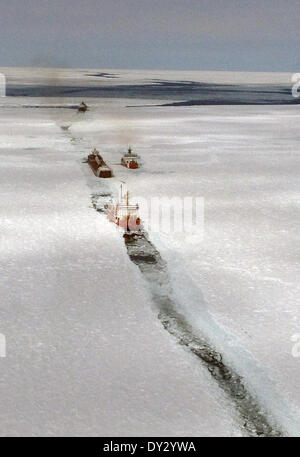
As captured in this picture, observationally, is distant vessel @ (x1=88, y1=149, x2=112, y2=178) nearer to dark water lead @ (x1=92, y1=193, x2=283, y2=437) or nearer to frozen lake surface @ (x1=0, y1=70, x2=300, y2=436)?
frozen lake surface @ (x1=0, y1=70, x2=300, y2=436)

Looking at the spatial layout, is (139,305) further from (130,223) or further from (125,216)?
(125,216)

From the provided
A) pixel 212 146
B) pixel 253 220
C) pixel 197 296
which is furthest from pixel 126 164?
pixel 197 296

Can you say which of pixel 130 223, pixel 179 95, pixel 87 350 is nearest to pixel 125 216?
pixel 130 223

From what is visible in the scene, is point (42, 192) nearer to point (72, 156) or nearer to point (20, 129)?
point (72, 156)

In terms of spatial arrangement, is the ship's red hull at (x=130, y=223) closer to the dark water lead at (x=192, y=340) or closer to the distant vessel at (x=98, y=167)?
the dark water lead at (x=192, y=340)

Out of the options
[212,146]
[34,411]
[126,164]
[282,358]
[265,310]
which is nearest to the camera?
[34,411]

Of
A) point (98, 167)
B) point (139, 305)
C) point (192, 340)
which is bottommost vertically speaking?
point (192, 340)

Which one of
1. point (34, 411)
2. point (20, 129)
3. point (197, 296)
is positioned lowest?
point (34, 411)
